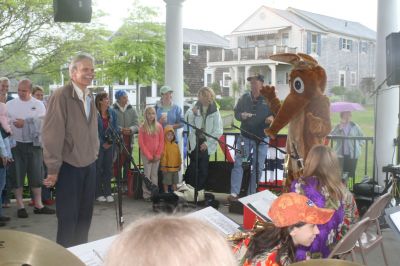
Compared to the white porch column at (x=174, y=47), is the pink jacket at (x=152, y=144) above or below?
below

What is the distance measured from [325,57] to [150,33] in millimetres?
8592

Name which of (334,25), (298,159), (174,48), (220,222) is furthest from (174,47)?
(334,25)

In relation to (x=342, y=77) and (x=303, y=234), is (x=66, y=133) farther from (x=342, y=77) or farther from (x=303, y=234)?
(x=342, y=77)

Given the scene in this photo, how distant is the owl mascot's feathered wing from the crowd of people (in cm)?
125

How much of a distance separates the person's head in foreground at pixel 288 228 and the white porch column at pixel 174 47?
5457mm

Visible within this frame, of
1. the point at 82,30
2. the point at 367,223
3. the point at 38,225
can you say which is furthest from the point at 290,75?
the point at 82,30

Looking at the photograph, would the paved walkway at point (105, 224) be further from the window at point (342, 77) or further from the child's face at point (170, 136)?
the window at point (342, 77)

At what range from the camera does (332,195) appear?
357 centimetres

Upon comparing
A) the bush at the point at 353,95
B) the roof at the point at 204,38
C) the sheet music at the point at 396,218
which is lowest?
the sheet music at the point at 396,218

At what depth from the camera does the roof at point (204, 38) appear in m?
35.6

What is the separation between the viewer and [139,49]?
2069 cm

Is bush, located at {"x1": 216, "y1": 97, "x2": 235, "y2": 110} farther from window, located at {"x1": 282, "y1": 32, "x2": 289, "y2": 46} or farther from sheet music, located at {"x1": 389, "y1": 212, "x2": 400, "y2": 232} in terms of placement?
sheet music, located at {"x1": 389, "y1": 212, "x2": 400, "y2": 232}

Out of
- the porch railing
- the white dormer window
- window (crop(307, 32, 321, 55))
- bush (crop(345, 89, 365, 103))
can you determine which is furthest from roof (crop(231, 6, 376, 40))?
the white dormer window

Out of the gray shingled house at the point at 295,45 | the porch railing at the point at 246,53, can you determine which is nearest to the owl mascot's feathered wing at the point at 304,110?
the gray shingled house at the point at 295,45
